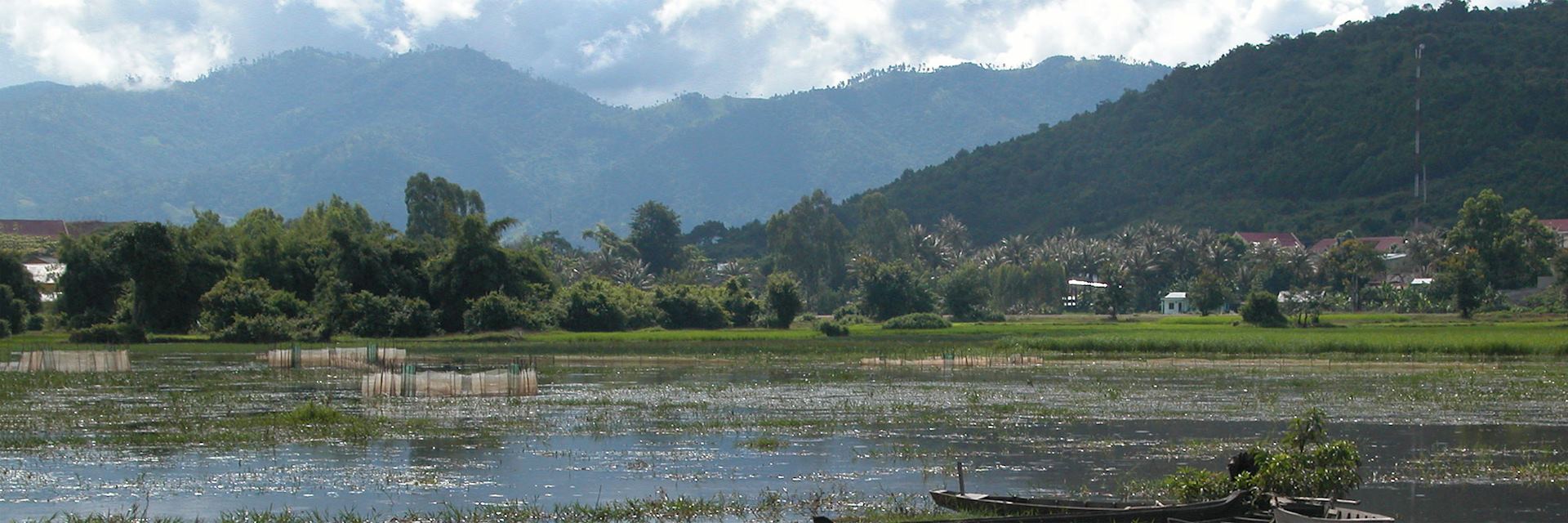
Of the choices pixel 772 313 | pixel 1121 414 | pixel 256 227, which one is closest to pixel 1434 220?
pixel 772 313

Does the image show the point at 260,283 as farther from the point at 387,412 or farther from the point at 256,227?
the point at 387,412

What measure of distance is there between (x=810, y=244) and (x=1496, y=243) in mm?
61919

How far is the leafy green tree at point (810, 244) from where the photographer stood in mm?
141875

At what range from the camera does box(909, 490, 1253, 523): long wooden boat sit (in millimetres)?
19453

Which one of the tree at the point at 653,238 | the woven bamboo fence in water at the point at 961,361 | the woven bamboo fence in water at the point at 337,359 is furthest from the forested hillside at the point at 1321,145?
the woven bamboo fence in water at the point at 337,359

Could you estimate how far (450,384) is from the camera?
138ft

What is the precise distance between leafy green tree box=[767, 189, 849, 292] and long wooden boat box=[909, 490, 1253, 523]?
394ft

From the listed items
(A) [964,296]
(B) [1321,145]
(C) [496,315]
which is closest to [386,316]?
(C) [496,315]

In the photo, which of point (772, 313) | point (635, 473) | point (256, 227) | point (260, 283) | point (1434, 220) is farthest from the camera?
point (1434, 220)

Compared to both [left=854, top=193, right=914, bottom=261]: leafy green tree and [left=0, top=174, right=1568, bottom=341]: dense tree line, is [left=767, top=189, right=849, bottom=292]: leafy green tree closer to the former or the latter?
[left=0, top=174, right=1568, bottom=341]: dense tree line

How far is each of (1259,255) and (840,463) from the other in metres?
105

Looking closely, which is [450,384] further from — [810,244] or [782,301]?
[810,244]

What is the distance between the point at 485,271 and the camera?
87.8 meters

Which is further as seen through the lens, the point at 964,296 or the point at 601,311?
the point at 964,296
